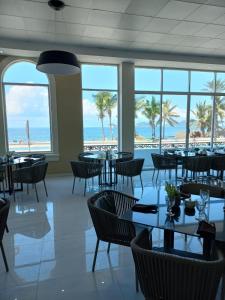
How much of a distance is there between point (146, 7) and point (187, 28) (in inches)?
52.2

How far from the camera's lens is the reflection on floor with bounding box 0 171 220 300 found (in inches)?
82.4

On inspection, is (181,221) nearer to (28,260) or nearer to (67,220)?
(28,260)

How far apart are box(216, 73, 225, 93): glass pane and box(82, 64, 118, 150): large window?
3.61m

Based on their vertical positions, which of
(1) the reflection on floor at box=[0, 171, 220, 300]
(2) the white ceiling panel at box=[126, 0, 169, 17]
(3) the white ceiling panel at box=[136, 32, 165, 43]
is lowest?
(1) the reflection on floor at box=[0, 171, 220, 300]

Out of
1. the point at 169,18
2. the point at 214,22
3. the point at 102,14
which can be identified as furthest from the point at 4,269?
the point at 214,22

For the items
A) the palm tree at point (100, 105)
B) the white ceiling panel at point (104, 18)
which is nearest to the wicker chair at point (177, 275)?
the white ceiling panel at point (104, 18)

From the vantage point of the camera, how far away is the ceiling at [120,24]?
3713 millimetres

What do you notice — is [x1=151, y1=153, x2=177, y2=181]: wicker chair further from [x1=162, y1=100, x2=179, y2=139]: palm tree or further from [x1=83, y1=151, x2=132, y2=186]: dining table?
[x1=162, y1=100, x2=179, y2=139]: palm tree

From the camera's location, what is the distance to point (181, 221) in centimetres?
186

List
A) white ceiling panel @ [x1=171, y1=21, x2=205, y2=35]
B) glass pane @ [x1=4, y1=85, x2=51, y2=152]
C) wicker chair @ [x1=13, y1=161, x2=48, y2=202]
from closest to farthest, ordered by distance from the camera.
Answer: wicker chair @ [x1=13, y1=161, x2=48, y2=202]
white ceiling panel @ [x1=171, y1=21, x2=205, y2=35]
glass pane @ [x1=4, y1=85, x2=51, y2=152]

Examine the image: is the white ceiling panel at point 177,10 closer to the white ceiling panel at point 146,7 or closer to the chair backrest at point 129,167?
the white ceiling panel at point 146,7

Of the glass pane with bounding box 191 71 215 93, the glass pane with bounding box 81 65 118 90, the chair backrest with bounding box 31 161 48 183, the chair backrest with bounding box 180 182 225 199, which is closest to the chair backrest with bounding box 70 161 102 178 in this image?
the chair backrest with bounding box 31 161 48 183

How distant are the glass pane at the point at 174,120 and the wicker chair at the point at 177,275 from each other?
645 cm

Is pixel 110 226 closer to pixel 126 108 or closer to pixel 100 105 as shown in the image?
pixel 126 108
